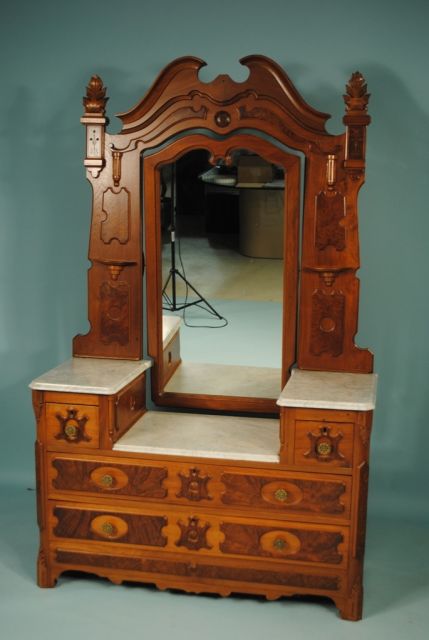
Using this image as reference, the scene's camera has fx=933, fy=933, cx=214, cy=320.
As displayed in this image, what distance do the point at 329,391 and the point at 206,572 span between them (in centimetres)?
83

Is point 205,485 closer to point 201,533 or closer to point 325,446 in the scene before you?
point 201,533

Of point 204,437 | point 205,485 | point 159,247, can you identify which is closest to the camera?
point 205,485

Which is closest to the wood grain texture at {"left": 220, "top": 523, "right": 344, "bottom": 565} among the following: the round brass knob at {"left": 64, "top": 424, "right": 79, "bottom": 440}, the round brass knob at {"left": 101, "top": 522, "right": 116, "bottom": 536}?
the round brass knob at {"left": 101, "top": 522, "right": 116, "bottom": 536}

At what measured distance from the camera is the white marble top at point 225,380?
3844 millimetres

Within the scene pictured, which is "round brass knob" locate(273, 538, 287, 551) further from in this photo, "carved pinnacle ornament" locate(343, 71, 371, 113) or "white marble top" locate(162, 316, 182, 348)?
"carved pinnacle ornament" locate(343, 71, 371, 113)

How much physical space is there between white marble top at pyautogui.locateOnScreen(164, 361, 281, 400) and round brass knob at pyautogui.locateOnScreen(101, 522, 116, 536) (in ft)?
2.09

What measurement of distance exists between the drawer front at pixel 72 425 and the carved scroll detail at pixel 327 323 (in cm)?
92

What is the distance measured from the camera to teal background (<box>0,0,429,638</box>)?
150 inches

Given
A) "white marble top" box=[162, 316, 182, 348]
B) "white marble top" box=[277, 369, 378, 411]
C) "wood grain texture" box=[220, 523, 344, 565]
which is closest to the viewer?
"white marble top" box=[277, 369, 378, 411]

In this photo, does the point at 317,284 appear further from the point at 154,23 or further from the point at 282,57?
the point at 154,23

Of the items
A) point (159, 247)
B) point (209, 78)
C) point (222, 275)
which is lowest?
point (222, 275)

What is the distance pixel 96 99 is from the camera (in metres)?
3.65

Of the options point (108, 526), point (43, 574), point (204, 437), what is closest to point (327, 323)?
point (204, 437)

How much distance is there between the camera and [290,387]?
3461 mm
